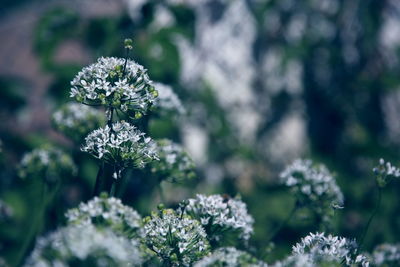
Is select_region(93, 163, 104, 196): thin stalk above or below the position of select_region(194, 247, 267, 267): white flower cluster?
above

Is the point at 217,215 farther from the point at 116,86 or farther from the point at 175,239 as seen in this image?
the point at 116,86

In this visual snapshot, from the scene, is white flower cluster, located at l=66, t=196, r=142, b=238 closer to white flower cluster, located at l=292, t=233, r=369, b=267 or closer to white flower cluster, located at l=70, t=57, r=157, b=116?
white flower cluster, located at l=70, t=57, r=157, b=116

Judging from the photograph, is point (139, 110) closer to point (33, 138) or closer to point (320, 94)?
point (33, 138)

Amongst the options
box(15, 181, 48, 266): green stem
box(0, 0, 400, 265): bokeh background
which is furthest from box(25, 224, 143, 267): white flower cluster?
box(0, 0, 400, 265): bokeh background

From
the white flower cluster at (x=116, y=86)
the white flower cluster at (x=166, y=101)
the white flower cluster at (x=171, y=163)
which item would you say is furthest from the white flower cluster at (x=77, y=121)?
the white flower cluster at (x=116, y=86)

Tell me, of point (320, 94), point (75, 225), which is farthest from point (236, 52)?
point (75, 225)
